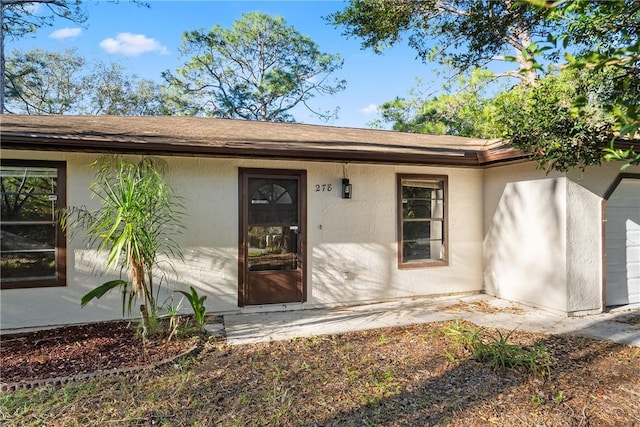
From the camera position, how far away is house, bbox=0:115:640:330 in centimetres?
507

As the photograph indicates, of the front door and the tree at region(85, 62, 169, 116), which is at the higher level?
the tree at region(85, 62, 169, 116)

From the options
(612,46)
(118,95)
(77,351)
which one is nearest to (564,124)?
(612,46)

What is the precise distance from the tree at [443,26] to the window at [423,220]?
100 inches


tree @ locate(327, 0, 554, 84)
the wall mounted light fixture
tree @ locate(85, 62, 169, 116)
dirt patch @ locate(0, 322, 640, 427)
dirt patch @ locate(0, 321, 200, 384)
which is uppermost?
tree @ locate(85, 62, 169, 116)

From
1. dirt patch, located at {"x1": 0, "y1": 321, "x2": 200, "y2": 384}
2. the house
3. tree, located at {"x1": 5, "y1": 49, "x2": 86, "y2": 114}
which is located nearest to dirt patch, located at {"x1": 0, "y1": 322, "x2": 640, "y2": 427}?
dirt patch, located at {"x1": 0, "y1": 321, "x2": 200, "y2": 384}

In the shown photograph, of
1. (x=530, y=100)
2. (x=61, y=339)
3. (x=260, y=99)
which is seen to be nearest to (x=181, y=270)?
(x=61, y=339)

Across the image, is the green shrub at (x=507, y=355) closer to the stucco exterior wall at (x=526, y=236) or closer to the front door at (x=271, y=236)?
the stucco exterior wall at (x=526, y=236)

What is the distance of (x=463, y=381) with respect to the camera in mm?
3523

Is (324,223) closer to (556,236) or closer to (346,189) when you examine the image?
(346,189)

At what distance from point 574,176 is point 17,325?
811 cm

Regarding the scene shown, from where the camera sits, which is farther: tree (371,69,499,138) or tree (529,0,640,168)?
tree (371,69,499,138)

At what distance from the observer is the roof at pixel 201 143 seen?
477 cm

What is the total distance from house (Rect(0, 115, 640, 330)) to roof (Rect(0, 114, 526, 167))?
26 millimetres

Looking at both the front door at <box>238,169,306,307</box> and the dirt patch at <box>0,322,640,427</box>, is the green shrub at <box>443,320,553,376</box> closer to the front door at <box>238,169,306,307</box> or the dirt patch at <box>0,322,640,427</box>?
the dirt patch at <box>0,322,640,427</box>
